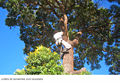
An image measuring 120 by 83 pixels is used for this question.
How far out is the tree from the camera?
12852 millimetres

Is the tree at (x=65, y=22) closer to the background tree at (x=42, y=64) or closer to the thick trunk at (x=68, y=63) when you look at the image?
the thick trunk at (x=68, y=63)

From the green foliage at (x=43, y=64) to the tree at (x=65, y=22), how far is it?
339 centimetres

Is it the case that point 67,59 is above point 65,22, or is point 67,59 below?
below

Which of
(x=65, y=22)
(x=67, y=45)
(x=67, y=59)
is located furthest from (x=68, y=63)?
(x=65, y=22)

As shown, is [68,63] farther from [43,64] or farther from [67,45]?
[43,64]

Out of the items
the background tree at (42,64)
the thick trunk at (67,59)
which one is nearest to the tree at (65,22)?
the thick trunk at (67,59)

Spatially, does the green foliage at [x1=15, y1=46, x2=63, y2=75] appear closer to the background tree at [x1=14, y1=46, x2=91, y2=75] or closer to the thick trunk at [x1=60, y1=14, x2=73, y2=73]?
the background tree at [x1=14, y1=46, x2=91, y2=75]

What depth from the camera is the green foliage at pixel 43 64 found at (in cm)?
724

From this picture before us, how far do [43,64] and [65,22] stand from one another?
6.00 m

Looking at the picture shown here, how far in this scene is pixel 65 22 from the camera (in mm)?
12703

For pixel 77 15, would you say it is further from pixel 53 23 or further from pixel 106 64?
pixel 106 64

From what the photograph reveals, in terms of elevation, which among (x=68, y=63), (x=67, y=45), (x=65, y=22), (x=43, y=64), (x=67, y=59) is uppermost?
(x=65, y=22)

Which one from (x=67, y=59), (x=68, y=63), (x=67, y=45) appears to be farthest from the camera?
(x=67, y=45)
